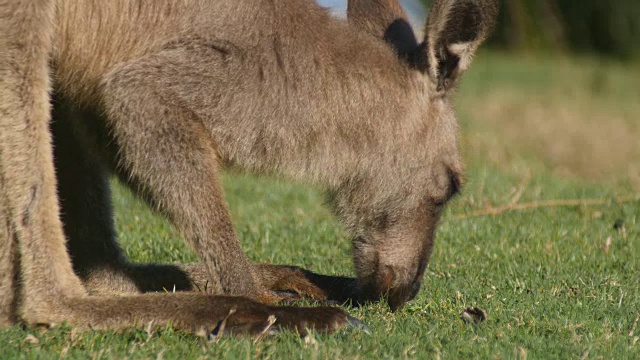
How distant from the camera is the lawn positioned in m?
3.58

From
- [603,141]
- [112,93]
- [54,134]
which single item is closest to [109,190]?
[54,134]

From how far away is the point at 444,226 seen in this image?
20.3 feet

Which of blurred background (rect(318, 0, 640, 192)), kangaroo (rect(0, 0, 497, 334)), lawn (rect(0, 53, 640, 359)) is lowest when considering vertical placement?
blurred background (rect(318, 0, 640, 192))

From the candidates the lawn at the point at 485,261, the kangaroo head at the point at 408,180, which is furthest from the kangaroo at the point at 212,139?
the lawn at the point at 485,261

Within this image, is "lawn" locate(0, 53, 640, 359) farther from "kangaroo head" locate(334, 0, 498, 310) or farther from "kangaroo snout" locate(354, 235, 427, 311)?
"kangaroo head" locate(334, 0, 498, 310)

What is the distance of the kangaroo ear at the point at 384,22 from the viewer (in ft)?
15.9

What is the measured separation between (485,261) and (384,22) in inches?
55.3

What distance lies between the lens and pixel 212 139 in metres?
4.29

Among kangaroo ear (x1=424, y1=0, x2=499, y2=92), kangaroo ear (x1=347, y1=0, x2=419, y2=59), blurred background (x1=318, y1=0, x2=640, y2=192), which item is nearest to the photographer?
kangaroo ear (x1=424, y1=0, x2=499, y2=92)

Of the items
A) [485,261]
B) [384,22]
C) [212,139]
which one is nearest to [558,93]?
[485,261]

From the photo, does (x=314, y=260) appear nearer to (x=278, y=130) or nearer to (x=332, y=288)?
(x=332, y=288)

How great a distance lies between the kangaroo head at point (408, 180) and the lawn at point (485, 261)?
0.66ft

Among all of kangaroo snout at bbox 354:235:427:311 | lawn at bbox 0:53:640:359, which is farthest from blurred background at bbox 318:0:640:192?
kangaroo snout at bbox 354:235:427:311

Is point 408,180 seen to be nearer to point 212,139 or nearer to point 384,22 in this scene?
point 384,22
